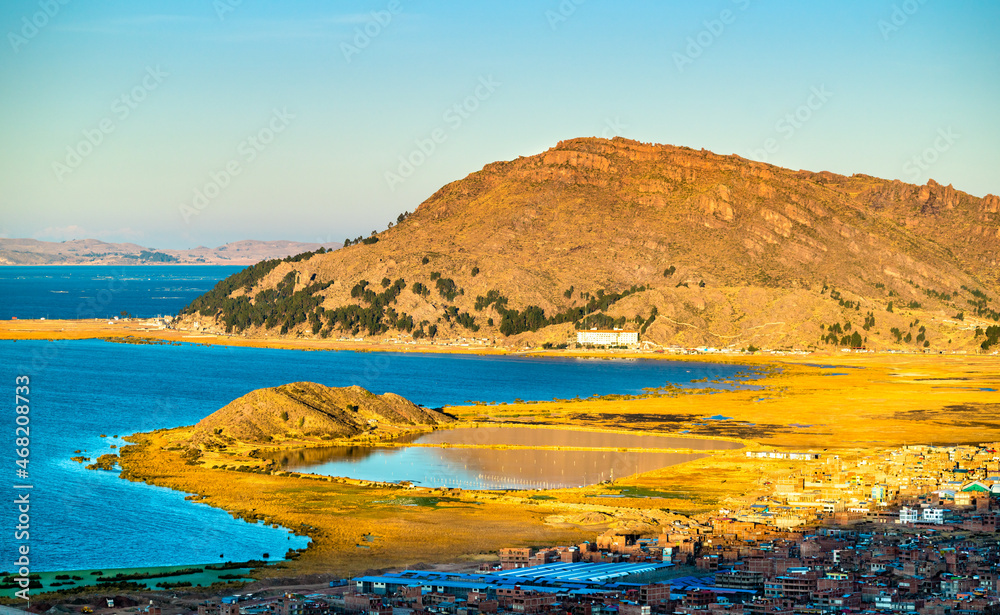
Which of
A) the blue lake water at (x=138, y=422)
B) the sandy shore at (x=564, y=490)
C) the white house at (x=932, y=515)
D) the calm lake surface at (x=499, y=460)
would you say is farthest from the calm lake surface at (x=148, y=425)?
the white house at (x=932, y=515)

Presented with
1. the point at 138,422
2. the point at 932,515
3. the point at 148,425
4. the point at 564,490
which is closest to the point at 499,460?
the point at 564,490

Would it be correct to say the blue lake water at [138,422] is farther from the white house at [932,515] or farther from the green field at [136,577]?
the white house at [932,515]

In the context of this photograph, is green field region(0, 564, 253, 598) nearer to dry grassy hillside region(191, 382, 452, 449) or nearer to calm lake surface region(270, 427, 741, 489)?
calm lake surface region(270, 427, 741, 489)

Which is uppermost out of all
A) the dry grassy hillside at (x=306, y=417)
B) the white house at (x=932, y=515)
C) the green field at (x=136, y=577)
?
the dry grassy hillside at (x=306, y=417)

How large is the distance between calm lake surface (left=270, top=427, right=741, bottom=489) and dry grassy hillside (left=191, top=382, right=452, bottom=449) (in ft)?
16.9

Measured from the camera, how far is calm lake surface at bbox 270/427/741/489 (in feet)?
307

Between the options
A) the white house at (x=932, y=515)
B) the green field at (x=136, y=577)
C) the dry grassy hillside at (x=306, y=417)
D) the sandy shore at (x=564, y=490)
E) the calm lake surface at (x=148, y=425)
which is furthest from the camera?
the dry grassy hillside at (x=306, y=417)

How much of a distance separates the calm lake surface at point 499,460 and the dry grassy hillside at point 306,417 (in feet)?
16.9

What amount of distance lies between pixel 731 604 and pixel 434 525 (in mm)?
26509

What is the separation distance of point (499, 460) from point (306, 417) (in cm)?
2342

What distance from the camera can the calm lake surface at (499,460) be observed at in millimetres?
93562

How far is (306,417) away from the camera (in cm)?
11594

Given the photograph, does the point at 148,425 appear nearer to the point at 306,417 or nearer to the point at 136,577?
the point at 306,417

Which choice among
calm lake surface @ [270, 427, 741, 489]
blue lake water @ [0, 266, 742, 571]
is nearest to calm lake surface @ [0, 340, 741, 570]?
blue lake water @ [0, 266, 742, 571]
